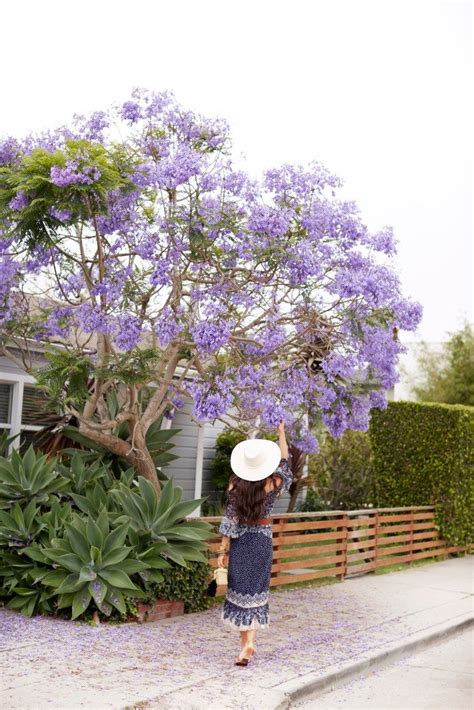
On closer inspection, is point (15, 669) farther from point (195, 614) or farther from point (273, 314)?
point (273, 314)

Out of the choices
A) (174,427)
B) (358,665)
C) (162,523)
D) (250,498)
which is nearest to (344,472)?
(174,427)

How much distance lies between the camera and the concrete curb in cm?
751

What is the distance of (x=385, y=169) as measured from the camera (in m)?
16.2

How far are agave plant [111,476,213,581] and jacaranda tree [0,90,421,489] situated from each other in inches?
37.4

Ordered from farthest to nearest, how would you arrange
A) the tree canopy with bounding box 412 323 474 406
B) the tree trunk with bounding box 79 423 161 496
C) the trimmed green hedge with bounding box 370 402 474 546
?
the tree canopy with bounding box 412 323 474 406 < the trimmed green hedge with bounding box 370 402 474 546 < the tree trunk with bounding box 79 423 161 496

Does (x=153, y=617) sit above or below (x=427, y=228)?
below

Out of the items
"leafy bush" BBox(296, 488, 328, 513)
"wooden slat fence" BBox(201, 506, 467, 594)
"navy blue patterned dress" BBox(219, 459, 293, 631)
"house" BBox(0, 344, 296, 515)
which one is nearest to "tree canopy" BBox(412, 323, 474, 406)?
"leafy bush" BBox(296, 488, 328, 513)

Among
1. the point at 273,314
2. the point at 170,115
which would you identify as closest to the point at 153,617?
the point at 273,314

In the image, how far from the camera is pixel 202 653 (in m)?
8.55

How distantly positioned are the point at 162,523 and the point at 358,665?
256 centimetres

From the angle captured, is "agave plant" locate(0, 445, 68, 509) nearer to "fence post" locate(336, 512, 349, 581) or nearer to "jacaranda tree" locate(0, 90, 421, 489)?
"jacaranda tree" locate(0, 90, 421, 489)

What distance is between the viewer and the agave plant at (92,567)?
9289mm

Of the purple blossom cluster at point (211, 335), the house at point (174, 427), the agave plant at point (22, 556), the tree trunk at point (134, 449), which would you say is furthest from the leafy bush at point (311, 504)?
the purple blossom cluster at point (211, 335)

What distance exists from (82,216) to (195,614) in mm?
4361
